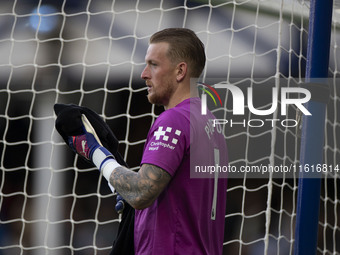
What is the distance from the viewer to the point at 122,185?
1.75m

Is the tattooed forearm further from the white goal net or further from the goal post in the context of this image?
the white goal net

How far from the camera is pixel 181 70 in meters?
1.91

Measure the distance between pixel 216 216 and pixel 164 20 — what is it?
110 inches

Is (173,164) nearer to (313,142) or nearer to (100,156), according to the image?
(100,156)

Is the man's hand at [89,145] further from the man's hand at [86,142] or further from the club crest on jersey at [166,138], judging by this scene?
the club crest on jersey at [166,138]

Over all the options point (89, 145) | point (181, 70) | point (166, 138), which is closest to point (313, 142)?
point (181, 70)

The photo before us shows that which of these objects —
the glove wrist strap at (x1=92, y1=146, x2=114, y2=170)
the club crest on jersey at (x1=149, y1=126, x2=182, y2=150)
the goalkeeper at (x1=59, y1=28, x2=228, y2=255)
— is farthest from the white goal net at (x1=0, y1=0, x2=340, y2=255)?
the club crest on jersey at (x1=149, y1=126, x2=182, y2=150)

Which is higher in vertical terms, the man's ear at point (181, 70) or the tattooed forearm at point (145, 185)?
the man's ear at point (181, 70)

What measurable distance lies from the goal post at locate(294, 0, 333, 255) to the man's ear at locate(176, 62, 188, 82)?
0.49m

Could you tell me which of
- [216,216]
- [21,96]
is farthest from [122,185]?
[21,96]

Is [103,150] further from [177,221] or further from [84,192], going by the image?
[84,192]

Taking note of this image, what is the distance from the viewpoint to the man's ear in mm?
1903

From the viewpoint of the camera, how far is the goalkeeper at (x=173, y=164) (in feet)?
5.61

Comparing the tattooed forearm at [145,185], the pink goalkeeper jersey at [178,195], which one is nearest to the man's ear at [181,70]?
the pink goalkeeper jersey at [178,195]
